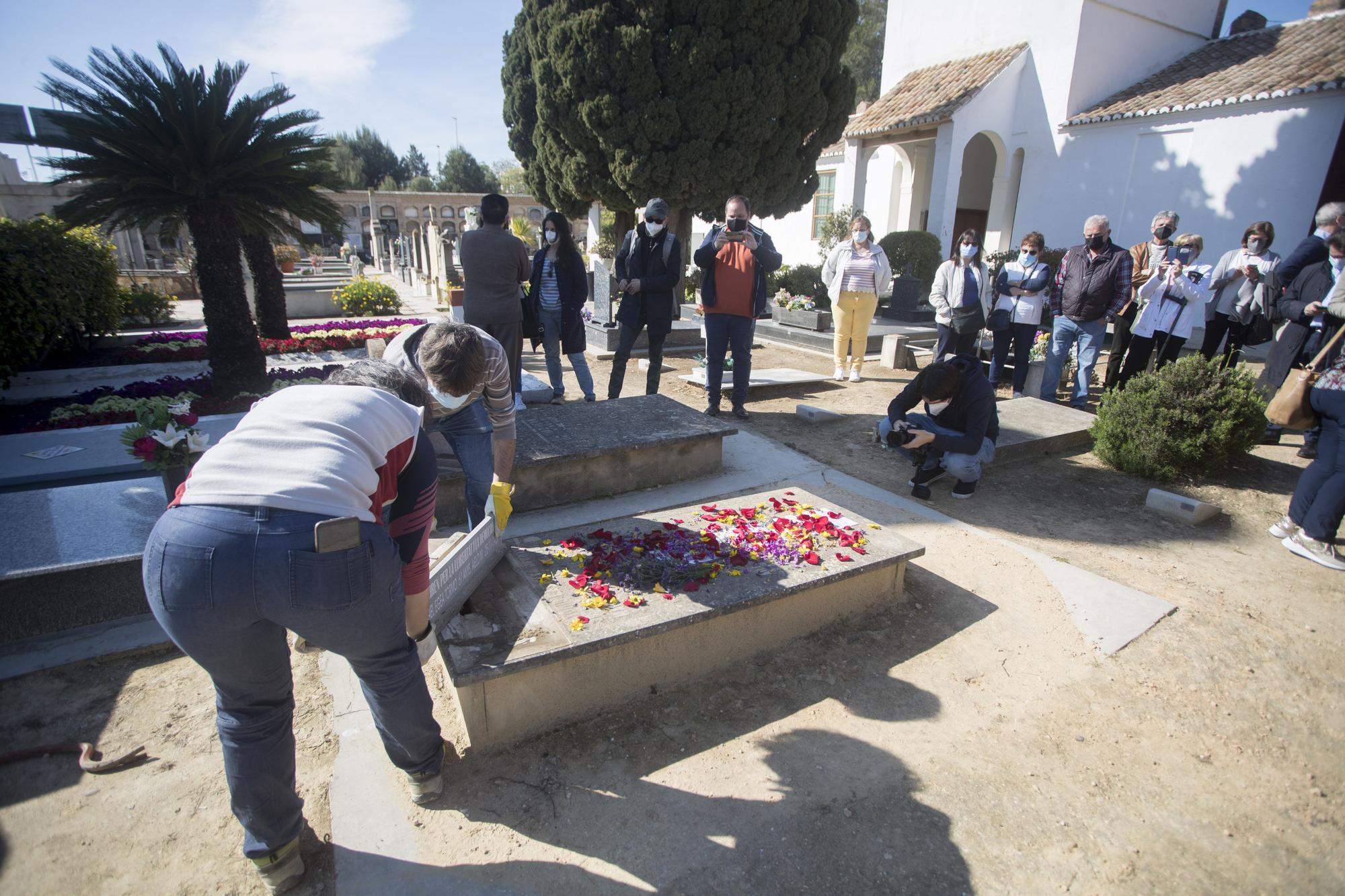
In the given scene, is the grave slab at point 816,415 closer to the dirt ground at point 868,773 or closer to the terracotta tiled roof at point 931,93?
the dirt ground at point 868,773

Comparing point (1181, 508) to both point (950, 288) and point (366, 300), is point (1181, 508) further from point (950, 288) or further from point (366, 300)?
point (366, 300)

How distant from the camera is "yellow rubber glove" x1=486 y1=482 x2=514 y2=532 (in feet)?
9.78

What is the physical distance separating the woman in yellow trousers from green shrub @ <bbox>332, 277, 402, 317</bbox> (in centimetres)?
991

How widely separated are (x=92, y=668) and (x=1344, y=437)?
6.25 m

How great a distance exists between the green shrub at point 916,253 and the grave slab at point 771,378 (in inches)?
302

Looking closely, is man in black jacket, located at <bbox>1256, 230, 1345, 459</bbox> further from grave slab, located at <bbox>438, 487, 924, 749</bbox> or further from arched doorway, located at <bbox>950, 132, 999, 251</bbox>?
arched doorway, located at <bbox>950, 132, 999, 251</bbox>

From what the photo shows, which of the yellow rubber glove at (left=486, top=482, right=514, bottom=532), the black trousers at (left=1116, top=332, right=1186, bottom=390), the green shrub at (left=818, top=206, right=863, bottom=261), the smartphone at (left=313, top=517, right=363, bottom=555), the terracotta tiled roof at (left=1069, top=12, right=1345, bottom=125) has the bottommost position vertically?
the yellow rubber glove at (left=486, top=482, right=514, bottom=532)

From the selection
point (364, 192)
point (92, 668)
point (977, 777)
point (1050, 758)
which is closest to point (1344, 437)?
point (1050, 758)

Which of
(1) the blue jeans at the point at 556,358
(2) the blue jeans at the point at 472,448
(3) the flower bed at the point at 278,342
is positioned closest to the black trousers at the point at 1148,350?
(1) the blue jeans at the point at 556,358

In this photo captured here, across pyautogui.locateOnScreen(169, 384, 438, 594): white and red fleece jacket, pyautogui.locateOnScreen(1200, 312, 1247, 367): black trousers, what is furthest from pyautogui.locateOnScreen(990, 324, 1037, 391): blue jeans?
pyautogui.locateOnScreen(169, 384, 438, 594): white and red fleece jacket

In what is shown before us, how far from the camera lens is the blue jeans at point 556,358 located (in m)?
6.34

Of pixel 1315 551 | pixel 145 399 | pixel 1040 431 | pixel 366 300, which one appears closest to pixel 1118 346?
pixel 1040 431

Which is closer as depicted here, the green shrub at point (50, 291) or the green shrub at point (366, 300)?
the green shrub at point (50, 291)

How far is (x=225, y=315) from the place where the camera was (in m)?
6.48
